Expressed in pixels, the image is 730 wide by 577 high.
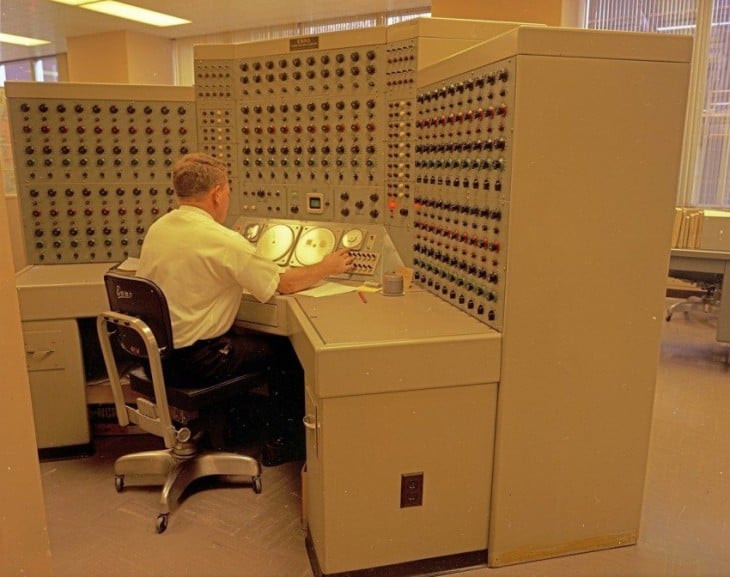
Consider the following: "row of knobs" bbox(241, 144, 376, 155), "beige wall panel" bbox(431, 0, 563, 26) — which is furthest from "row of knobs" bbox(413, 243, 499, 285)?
"beige wall panel" bbox(431, 0, 563, 26)

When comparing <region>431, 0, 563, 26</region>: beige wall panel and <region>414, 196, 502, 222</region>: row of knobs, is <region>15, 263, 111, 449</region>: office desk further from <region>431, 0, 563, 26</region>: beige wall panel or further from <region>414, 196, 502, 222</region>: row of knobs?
<region>431, 0, 563, 26</region>: beige wall panel

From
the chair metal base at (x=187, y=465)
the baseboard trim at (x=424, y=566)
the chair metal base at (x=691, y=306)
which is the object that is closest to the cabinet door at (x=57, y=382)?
the chair metal base at (x=187, y=465)

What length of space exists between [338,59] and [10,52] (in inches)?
331

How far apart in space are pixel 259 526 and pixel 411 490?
0.66 meters

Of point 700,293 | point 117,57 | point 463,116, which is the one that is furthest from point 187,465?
point 117,57

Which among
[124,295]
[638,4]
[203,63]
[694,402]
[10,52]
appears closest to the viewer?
[124,295]

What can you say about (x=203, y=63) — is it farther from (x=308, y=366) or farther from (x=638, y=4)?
(x=638, y=4)

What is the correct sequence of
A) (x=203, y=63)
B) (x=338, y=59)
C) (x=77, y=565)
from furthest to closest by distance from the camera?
(x=203, y=63)
(x=338, y=59)
(x=77, y=565)

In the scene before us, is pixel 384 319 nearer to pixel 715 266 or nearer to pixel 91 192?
pixel 91 192

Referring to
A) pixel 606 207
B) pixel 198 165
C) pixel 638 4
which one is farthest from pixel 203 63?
pixel 638 4

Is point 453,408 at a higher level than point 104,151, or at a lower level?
lower

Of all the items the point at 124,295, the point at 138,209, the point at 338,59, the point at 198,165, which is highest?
the point at 338,59

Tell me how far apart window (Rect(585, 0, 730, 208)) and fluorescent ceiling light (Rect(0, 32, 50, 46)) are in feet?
22.6

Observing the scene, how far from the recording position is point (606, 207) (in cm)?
180
